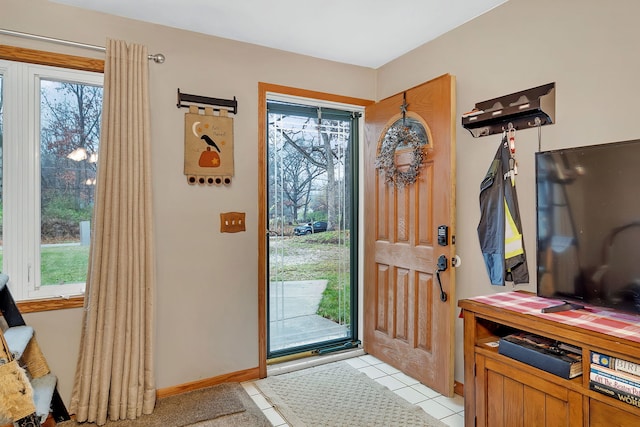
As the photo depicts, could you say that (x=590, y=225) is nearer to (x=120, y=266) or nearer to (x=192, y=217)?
(x=192, y=217)

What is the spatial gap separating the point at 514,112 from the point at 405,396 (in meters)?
1.89

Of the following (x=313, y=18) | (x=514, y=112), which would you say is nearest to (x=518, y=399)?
(x=514, y=112)

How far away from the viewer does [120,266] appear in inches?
Result: 88.7

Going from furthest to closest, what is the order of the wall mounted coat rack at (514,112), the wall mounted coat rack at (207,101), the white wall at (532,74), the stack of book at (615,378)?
the wall mounted coat rack at (207,101) < the wall mounted coat rack at (514,112) < the white wall at (532,74) < the stack of book at (615,378)

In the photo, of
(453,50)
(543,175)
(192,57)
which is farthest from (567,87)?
(192,57)

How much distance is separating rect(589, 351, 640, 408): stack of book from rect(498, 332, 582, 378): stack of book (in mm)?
89

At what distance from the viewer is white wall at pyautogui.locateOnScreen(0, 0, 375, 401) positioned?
7.44 ft

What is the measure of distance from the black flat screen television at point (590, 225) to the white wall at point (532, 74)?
0.94ft

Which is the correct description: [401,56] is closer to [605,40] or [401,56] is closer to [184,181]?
[605,40]

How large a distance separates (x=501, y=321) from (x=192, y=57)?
8.09 feet

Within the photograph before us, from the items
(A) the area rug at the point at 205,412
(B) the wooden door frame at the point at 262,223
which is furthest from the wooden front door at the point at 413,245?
(A) the area rug at the point at 205,412

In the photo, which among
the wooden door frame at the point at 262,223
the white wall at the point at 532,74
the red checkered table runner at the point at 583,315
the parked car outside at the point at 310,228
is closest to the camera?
the red checkered table runner at the point at 583,315

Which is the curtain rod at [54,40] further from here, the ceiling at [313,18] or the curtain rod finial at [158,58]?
the ceiling at [313,18]

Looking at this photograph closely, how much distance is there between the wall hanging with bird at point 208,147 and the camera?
2564mm
